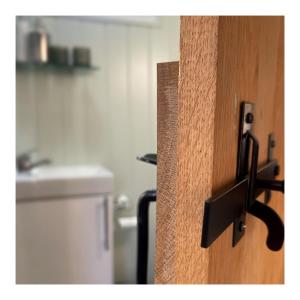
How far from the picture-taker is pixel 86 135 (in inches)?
48.6

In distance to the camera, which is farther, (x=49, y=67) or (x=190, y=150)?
(x=49, y=67)

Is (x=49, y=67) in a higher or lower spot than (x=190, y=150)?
higher

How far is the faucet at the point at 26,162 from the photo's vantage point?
43.4 inches

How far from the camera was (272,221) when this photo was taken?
0.36m

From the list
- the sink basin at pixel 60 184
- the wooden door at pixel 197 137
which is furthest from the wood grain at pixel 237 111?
the sink basin at pixel 60 184

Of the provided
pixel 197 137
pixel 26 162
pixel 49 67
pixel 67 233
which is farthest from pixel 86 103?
pixel 197 137

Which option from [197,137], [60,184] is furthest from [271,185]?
[60,184]

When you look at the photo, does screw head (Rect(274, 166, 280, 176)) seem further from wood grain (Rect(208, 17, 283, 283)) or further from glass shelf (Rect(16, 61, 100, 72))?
glass shelf (Rect(16, 61, 100, 72))

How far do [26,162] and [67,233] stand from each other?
0.34m

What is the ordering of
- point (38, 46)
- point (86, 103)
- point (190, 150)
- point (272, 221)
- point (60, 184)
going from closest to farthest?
point (190, 150) → point (272, 221) → point (60, 184) → point (38, 46) → point (86, 103)

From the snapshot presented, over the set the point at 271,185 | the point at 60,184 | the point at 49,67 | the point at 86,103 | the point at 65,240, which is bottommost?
the point at 65,240

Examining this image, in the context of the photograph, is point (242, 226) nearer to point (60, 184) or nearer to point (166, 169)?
point (166, 169)

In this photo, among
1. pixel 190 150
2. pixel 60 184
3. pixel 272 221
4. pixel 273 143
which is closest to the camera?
pixel 190 150

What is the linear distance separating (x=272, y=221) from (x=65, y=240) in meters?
0.85
